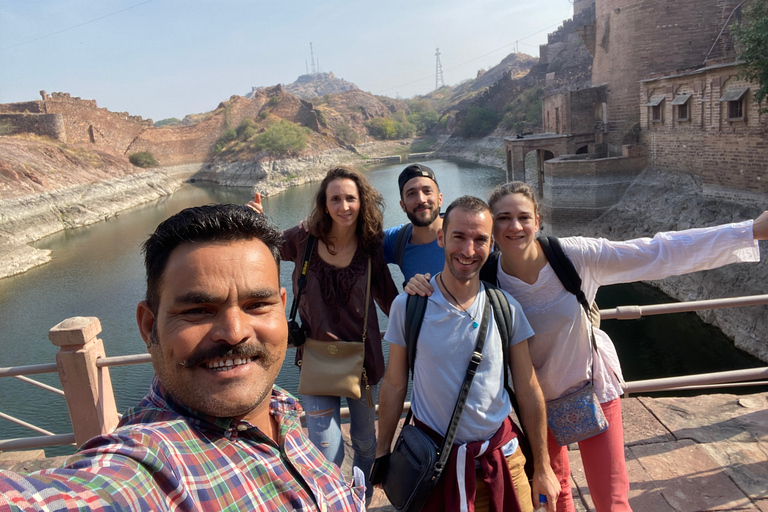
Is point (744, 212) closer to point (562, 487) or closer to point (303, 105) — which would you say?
point (562, 487)

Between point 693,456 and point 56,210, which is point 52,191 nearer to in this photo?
point 56,210

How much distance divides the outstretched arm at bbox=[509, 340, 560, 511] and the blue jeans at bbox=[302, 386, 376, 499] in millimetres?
775

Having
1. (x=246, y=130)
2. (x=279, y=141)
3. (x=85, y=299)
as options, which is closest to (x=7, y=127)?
(x=279, y=141)

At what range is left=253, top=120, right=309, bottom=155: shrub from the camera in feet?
153

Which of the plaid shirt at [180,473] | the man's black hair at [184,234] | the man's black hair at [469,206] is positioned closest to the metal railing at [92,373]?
the man's black hair at [469,206]

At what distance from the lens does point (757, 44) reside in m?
12.3

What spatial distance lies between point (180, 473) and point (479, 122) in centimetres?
5611

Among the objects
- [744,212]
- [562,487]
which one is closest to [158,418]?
[562,487]

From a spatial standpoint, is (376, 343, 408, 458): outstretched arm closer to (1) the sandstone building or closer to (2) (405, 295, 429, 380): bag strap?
(2) (405, 295, 429, 380): bag strap

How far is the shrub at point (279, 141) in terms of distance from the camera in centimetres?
4669

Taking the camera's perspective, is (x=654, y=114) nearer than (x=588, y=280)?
No

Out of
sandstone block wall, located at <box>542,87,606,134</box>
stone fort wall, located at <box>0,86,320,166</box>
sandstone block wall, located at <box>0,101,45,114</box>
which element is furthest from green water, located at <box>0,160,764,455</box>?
sandstone block wall, located at <box>0,101,45,114</box>

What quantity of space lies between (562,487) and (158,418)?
1768 mm

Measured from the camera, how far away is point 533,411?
1.81 metres
